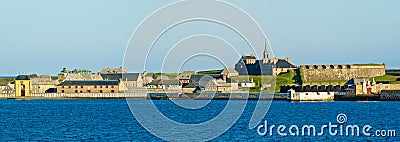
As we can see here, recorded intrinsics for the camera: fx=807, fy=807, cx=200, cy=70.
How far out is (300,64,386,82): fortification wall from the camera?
372ft

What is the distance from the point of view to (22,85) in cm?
10144

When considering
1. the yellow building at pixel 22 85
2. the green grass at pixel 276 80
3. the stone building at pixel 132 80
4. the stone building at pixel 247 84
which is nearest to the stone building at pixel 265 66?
the green grass at pixel 276 80

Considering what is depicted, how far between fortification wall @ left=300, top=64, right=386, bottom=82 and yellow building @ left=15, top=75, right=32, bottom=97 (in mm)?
38075

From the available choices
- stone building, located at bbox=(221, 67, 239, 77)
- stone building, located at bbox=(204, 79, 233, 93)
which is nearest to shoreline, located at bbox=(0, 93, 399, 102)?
stone building, located at bbox=(204, 79, 233, 93)

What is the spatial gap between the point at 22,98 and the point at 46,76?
1907 cm

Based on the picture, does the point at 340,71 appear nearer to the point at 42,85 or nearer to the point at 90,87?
the point at 90,87

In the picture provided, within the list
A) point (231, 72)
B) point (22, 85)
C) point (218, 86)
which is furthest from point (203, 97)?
point (231, 72)

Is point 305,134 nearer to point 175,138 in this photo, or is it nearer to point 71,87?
point 175,138

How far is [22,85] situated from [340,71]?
44221 millimetres

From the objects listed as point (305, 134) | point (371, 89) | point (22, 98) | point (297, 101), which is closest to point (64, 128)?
point (305, 134)

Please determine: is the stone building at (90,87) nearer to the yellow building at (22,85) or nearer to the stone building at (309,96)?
the yellow building at (22,85)

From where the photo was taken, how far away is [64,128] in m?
43.6

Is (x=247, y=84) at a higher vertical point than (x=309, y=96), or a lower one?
higher

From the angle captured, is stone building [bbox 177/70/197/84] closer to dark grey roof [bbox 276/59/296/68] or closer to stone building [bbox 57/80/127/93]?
stone building [bbox 57/80/127/93]
